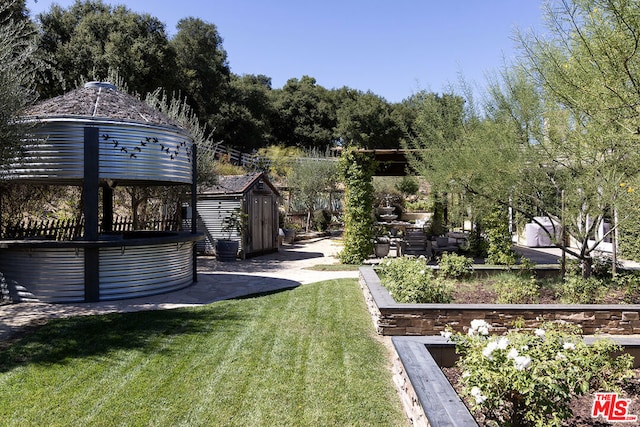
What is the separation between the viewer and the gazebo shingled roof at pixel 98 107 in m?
7.66

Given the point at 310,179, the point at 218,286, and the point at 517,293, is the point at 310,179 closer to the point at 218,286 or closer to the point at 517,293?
the point at 218,286

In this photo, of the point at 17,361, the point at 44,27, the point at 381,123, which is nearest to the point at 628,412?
the point at 17,361

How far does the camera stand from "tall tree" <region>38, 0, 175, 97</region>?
73.4 ft

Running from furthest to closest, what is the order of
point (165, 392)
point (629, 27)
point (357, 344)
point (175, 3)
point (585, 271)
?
point (175, 3) < point (585, 271) < point (357, 344) < point (165, 392) < point (629, 27)

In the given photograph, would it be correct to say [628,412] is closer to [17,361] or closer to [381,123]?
[17,361]

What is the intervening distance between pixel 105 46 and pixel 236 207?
47.0 feet

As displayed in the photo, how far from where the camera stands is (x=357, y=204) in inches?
497

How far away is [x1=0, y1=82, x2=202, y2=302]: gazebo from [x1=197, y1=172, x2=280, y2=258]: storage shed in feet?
20.4

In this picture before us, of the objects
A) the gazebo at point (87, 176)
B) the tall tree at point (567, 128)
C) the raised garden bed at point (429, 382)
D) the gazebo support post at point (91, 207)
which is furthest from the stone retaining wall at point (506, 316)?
the gazebo support post at point (91, 207)

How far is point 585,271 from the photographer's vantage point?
269 inches

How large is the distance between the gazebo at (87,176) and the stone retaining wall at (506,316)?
188 inches

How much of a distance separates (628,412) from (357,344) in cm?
272

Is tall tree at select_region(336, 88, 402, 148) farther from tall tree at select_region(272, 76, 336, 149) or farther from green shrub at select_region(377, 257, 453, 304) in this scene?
green shrub at select_region(377, 257, 453, 304)

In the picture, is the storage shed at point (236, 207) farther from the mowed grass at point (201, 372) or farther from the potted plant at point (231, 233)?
the mowed grass at point (201, 372)
